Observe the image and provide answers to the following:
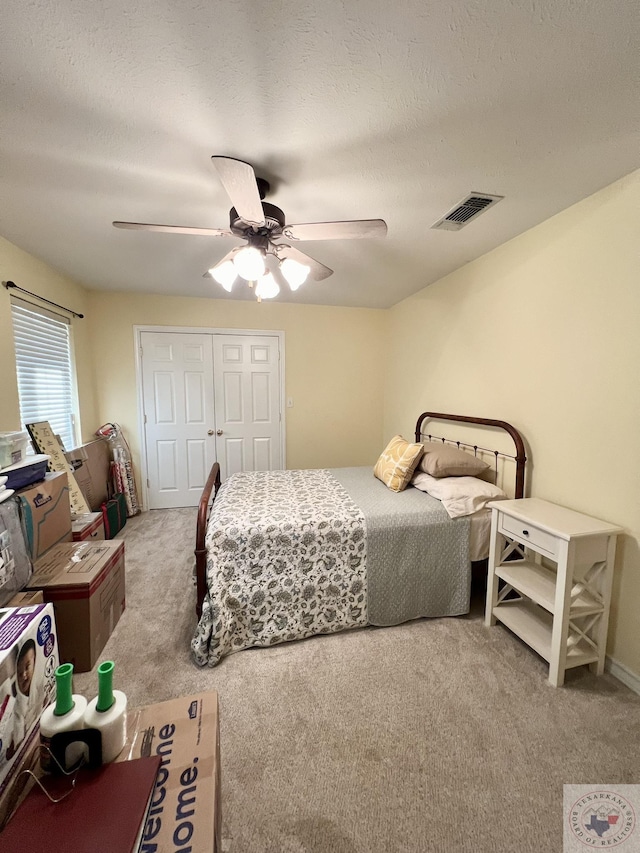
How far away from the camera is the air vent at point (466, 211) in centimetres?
183

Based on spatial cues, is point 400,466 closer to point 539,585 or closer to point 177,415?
point 539,585

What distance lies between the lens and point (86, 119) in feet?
4.29

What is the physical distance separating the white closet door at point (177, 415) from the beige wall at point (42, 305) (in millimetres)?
549

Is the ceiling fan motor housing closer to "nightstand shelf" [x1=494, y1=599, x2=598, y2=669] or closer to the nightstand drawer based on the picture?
the nightstand drawer

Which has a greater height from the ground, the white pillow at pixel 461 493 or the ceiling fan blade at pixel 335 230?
the ceiling fan blade at pixel 335 230

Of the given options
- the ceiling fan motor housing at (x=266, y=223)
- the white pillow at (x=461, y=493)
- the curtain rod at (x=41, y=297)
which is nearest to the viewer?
the ceiling fan motor housing at (x=266, y=223)

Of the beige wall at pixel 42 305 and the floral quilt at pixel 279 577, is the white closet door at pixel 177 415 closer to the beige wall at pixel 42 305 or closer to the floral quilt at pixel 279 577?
the beige wall at pixel 42 305

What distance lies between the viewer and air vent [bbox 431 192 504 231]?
6.00 ft

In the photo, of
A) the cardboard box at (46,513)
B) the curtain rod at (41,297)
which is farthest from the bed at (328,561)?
the curtain rod at (41,297)

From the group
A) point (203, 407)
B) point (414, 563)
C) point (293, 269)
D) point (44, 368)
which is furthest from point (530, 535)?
point (44, 368)

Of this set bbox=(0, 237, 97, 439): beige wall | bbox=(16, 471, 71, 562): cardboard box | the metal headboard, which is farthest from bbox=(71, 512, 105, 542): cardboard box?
the metal headboard

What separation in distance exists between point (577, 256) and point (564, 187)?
37cm

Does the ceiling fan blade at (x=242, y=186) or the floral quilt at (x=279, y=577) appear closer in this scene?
the ceiling fan blade at (x=242, y=186)

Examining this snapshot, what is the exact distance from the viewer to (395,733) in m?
1.44
